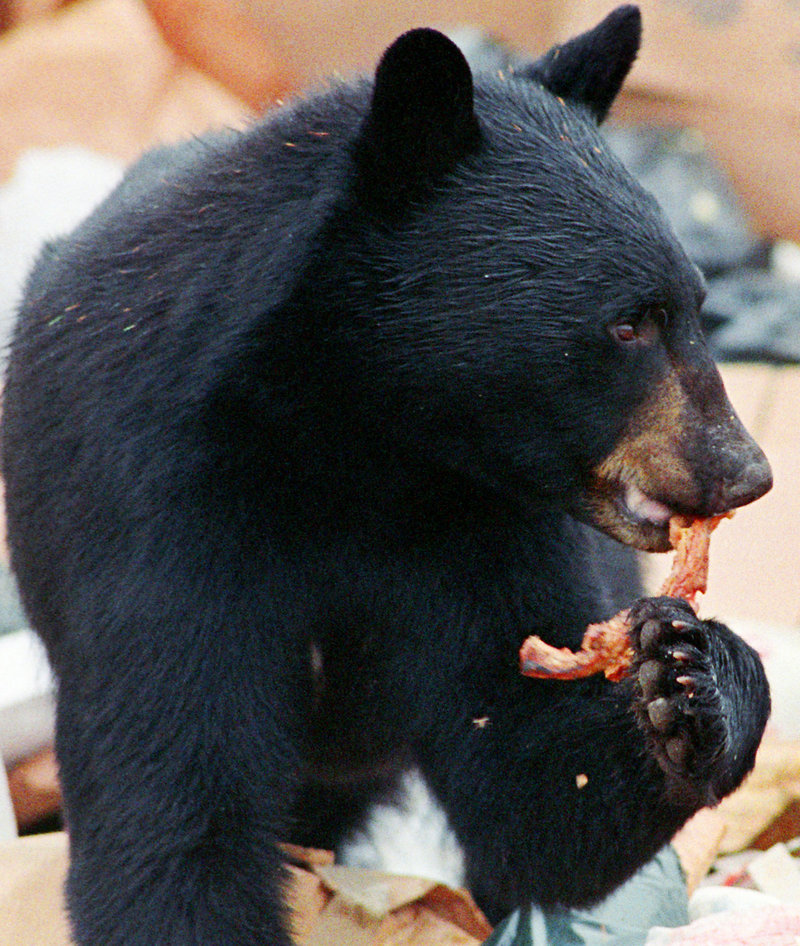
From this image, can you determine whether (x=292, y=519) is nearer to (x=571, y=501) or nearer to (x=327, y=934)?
(x=571, y=501)

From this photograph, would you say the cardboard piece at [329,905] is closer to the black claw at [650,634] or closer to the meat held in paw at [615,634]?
the meat held in paw at [615,634]

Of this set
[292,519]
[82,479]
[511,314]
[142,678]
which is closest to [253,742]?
[142,678]

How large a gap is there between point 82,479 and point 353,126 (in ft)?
2.03

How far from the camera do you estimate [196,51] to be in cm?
587

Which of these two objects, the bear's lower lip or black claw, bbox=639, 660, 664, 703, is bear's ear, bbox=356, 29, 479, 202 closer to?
the bear's lower lip

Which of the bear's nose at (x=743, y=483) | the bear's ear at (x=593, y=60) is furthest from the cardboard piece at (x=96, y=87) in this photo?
the bear's nose at (x=743, y=483)

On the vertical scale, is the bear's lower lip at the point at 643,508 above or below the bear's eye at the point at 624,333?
below

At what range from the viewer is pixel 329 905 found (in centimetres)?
252

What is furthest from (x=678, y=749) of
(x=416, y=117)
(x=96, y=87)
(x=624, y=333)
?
(x=96, y=87)

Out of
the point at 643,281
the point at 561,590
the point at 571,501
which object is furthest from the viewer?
the point at 561,590

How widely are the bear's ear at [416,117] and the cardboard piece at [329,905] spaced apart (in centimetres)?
119

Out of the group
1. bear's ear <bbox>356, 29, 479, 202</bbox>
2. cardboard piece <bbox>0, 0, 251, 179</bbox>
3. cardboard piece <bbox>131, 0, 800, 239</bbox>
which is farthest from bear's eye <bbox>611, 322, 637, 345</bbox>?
cardboard piece <bbox>131, 0, 800, 239</bbox>

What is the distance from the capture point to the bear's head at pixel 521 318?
174 centimetres

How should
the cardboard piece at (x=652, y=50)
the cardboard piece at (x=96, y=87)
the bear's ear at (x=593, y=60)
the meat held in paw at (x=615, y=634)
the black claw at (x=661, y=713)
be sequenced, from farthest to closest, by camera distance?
1. the cardboard piece at (x=652, y=50)
2. the cardboard piece at (x=96, y=87)
3. the bear's ear at (x=593, y=60)
4. the meat held in paw at (x=615, y=634)
5. the black claw at (x=661, y=713)
